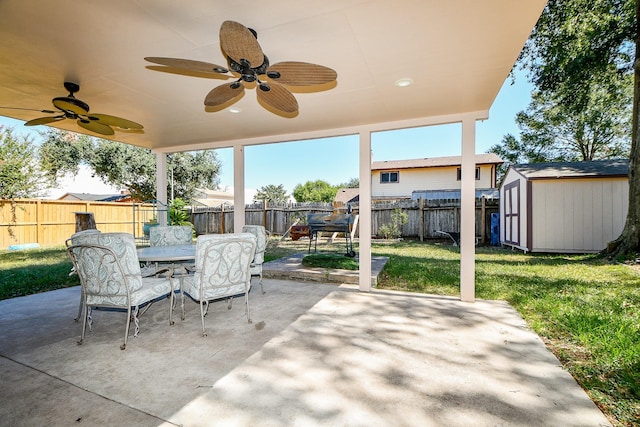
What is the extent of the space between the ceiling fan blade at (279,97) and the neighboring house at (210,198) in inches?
515

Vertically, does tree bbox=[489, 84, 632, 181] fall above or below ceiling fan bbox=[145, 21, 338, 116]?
above

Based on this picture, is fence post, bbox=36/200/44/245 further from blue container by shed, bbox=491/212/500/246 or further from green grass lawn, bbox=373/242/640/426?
blue container by shed, bbox=491/212/500/246

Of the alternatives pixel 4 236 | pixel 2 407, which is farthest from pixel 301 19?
pixel 4 236

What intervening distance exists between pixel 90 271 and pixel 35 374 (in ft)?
2.52

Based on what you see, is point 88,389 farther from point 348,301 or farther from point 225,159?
point 225,159

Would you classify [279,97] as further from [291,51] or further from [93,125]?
[93,125]

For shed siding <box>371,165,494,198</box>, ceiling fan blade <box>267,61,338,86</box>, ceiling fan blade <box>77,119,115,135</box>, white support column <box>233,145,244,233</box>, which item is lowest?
white support column <box>233,145,244,233</box>

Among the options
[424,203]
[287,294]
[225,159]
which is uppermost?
[225,159]

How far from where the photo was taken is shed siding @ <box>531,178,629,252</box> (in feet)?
21.6

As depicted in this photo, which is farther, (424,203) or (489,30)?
(424,203)

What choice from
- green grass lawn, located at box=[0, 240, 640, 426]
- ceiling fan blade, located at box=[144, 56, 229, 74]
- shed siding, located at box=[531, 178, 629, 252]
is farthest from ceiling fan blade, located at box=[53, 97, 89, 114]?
shed siding, located at box=[531, 178, 629, 252]

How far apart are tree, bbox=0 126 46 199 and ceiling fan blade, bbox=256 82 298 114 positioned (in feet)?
38.3

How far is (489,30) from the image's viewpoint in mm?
1929

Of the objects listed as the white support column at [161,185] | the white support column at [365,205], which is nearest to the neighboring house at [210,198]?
the white support column at [161,185]
